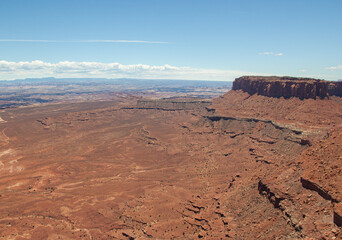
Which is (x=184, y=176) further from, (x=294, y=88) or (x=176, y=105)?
(x=176, y=105)

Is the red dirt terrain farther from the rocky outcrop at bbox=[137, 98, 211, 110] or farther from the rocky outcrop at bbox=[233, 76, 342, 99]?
the rocky outcrop at bbox=[137, 98, 211, 110]

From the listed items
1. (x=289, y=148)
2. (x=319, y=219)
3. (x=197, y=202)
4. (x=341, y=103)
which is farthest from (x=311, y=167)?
(x=341, y=103)

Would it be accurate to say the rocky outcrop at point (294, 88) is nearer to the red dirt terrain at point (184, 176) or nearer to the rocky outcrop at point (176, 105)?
the red dirt terrain at point (184, 176)

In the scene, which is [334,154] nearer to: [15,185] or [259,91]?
[15,185]

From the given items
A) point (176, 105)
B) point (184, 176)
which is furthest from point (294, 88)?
point (176, 105)

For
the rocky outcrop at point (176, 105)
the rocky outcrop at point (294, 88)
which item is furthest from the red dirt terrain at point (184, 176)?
the rocky outcrop at point (176, 105)
